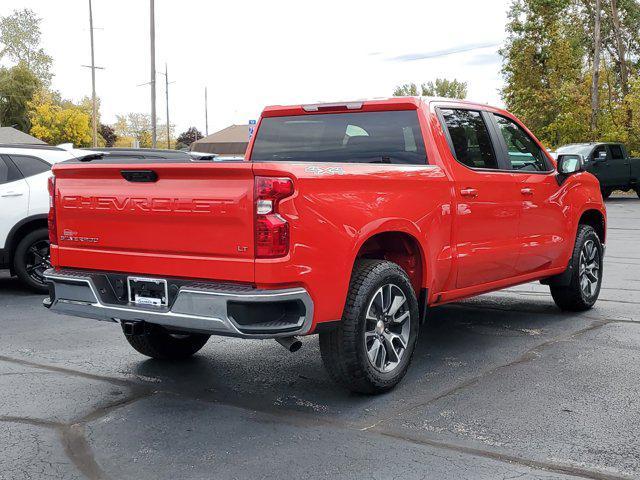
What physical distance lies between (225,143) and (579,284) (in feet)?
292

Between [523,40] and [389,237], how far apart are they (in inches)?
1561

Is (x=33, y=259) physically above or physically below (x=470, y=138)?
below

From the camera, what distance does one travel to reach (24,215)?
945 centimetres

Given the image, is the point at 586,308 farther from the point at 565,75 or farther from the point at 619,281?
the point at 565,75

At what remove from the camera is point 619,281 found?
9.96m

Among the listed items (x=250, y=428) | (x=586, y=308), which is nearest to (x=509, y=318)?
(x=586, y=308)

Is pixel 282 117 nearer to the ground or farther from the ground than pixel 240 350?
farther from the ground

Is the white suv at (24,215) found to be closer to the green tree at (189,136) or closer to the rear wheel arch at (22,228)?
the rear wheel arch at (22,228)

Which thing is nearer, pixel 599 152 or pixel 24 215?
pixel 24 215

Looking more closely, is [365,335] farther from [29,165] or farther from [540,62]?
[540,62]

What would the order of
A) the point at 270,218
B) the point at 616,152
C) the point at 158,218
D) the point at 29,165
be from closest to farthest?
the point at 270,218 < the point at 158,218 < the point at 29,165 < the point at 616,152

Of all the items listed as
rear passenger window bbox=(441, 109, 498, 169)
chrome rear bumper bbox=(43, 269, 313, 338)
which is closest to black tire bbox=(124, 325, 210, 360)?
chrome rear bumper bbox=(43, 269, 313, 338)

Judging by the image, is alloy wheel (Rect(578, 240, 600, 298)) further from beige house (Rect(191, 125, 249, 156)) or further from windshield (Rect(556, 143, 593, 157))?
beige house (Rect(191, 125, 249, 156))

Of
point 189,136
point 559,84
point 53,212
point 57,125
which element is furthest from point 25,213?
point 189,136
